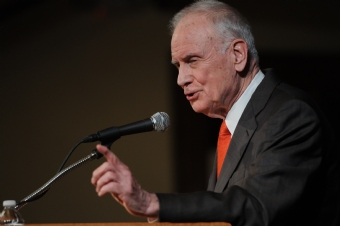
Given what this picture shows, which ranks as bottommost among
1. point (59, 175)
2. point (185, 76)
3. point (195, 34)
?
A: point (59, 175)

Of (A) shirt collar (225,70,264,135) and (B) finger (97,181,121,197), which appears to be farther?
(A) shirt collar (225,70,264,135)

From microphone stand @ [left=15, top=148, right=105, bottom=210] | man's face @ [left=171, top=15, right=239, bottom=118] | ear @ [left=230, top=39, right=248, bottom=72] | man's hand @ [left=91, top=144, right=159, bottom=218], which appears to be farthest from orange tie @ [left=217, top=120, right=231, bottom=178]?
man's hand @ [left=91, top=144, right=159, bottom=218]

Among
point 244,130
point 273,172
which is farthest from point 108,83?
point 273,172

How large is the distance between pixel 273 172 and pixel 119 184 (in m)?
0.50

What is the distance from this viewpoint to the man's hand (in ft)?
4.15

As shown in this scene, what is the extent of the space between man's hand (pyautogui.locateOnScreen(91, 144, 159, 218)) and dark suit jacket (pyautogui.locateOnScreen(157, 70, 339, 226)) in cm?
6

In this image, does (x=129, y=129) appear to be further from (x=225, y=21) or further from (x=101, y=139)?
(x=225, y=21)

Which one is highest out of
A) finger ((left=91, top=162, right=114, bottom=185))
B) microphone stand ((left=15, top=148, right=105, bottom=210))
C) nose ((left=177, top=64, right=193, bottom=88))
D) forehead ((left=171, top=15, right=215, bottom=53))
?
forehead ((left=171, top=15, right=215, bottom=53))

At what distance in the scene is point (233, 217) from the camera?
1444mm

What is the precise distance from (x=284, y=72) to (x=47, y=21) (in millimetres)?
1936

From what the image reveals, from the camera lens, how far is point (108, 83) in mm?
4289

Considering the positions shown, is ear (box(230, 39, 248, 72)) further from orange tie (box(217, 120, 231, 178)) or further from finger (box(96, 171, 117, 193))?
finger (box(96, 171, 117, 193))

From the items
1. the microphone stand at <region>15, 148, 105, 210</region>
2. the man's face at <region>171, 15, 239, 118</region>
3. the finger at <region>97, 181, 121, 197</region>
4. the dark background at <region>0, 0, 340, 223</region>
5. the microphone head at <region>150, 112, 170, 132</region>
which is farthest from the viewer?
the dark background at <region>0, 0, 340, 223</region>

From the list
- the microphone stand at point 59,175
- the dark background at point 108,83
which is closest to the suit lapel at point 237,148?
the microphone stand at point 59,175
